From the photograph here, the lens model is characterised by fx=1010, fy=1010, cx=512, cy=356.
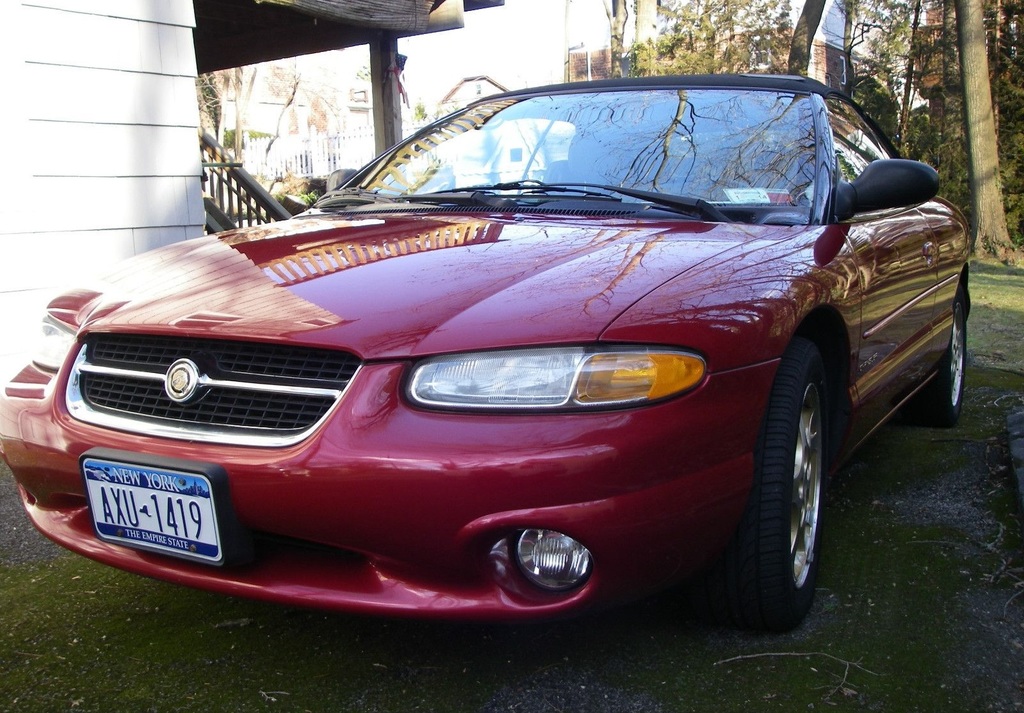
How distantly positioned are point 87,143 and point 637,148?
359 centimetres

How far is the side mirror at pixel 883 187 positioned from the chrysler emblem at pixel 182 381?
1.86m

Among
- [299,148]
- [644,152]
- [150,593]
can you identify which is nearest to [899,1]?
[299,148]

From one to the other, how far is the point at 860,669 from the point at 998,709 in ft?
0.93

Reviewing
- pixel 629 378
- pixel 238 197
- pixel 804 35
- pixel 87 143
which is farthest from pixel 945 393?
pixel 804 35

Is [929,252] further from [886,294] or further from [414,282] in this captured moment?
[414,282]

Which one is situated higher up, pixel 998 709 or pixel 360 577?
pixel 360 577

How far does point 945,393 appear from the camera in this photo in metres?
4.33

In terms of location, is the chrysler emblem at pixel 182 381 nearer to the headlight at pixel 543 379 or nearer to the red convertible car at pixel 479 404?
the red convertible car at pixel 479 404

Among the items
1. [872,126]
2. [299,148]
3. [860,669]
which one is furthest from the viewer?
[299,148]

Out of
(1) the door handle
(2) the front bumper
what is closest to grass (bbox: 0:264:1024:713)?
(2) the front bumper

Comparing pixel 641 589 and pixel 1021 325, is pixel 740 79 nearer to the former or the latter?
pixel 641 589

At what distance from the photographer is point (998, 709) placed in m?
2.10

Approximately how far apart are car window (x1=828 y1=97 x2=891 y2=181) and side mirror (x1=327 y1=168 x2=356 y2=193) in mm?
1745

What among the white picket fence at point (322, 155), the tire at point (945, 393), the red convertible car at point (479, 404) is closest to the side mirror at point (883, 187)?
the red convertible car at point (479, 404)
